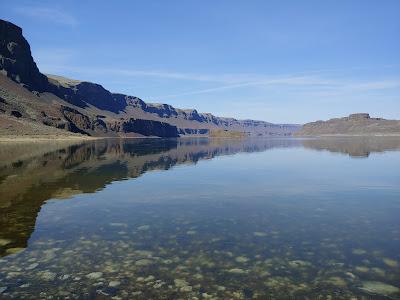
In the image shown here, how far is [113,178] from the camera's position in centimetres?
3959

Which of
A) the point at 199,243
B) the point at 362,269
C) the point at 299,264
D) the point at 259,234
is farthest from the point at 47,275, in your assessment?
the point at 362,269

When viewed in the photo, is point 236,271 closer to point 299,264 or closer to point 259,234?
point 299,264

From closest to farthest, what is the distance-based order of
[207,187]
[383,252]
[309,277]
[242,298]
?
1. [242,298]
2. [309,277]
3. [383,252]
4. [207,187]

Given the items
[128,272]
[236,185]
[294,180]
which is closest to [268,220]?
[128,272]

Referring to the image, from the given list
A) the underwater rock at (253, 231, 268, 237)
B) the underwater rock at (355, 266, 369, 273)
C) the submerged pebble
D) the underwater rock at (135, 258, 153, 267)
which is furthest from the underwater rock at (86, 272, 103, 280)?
the underwater rock at (355, 266, 369, 273)

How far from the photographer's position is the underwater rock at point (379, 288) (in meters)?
11.5

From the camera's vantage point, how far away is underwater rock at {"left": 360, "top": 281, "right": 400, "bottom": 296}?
11461 mm

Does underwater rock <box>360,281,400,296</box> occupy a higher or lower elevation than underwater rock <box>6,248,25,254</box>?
higher

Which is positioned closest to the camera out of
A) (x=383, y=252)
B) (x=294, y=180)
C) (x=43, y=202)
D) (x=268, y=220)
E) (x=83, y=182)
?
(x=383, y=252)

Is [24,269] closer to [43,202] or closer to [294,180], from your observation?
[43,202]

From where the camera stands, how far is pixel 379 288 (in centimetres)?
1174

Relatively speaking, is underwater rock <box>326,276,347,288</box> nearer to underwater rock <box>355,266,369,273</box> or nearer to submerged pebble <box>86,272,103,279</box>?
underwater rock <box>355,266,369,273</box>

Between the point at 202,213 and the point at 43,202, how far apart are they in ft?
36.5

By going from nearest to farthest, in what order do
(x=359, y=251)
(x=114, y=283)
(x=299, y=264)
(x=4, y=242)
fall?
(x=114, y=283) < (x=299, y=264) < (x=359, y=251) < (x=4, y=242)
